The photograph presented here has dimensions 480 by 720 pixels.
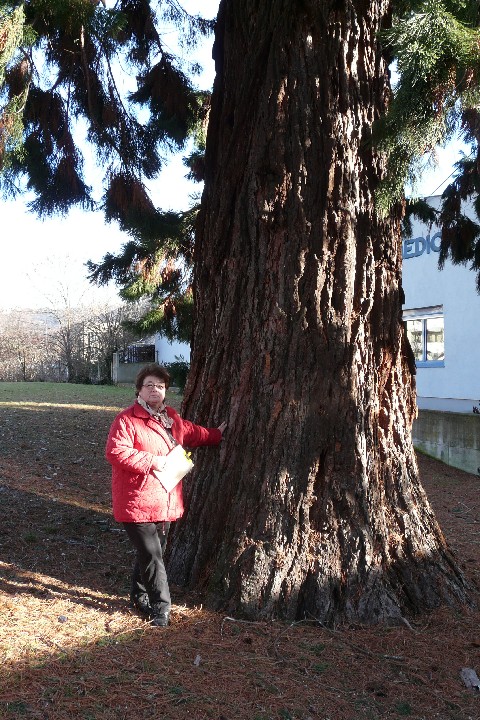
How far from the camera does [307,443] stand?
186 inches

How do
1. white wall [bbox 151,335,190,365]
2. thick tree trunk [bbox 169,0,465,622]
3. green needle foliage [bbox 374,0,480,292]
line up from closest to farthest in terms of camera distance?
green needle foliage [bbox 374,0,480,292]
thick tree trunk [bbox 169,0,465,622]
white wall [bbox 151,335,190,365]

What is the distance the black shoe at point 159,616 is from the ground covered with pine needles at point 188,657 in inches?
2.1

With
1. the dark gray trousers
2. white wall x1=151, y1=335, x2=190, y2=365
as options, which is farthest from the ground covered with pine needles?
white wall x1=151, y1=335, x2=190, y2=365

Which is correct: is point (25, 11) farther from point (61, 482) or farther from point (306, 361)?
point (61, 482)

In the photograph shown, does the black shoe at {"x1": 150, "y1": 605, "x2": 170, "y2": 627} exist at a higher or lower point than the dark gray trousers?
lower

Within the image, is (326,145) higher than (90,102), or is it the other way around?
(90,102)

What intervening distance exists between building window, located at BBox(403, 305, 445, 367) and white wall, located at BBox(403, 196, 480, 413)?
0.18 m

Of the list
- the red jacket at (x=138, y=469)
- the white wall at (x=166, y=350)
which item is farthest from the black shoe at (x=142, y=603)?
the white wall at (x=166, y=350)

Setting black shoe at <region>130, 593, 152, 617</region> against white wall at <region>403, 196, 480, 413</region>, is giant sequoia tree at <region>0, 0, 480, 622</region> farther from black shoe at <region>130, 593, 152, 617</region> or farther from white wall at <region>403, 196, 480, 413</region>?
white wall at <region>403, 196, 480, 413</region>

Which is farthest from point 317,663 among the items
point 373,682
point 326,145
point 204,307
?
point 326,145

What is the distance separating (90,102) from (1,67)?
6.18 ft

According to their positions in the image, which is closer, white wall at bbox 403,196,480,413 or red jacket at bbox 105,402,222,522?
red jacket at bbox 105,402,222,522

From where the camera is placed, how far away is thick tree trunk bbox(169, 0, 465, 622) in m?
4.65

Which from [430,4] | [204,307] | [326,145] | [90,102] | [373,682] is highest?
[90,102]
